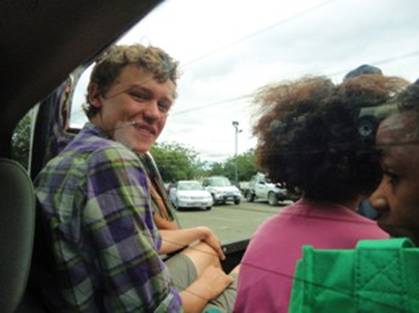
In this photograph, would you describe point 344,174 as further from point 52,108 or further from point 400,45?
point 52,108

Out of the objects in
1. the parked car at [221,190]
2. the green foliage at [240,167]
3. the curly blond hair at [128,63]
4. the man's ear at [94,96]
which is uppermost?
the curly blond hair at [128,63]

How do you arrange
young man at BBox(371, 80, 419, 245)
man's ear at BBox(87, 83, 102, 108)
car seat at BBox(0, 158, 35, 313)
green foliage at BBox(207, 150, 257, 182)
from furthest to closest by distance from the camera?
1. man's ear at BBox(87, 83, 102, 108)
2. car seat at BBox(0, 158, 35, 313)
3. green foliage at BBox(207, 150, 257, 182)
4. young man at BBox(371, 80, 419, 245)

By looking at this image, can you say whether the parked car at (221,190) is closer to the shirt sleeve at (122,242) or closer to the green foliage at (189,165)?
the green foliage at (189,165)

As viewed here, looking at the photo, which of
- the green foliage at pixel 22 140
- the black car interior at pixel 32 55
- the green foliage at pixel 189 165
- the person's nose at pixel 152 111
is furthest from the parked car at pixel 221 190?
the green foliage at pixel 22 140

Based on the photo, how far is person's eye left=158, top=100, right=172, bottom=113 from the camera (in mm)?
1093

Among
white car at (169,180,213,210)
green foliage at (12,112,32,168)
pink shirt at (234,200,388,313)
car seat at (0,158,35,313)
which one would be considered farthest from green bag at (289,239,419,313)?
green foliage at (12,112,32,168)

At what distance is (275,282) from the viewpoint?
80cm

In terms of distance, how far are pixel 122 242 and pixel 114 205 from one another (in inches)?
3.5

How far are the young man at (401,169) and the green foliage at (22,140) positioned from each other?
145 cm

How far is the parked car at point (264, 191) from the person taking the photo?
0.70 metres

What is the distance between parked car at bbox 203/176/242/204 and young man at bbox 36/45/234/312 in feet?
0.82

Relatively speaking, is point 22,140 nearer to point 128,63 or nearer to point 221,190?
point 128,63

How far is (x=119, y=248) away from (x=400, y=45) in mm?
757

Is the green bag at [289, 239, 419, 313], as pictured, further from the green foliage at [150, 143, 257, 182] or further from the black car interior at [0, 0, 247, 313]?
the black car interior at [0, 0, 247, 313]
